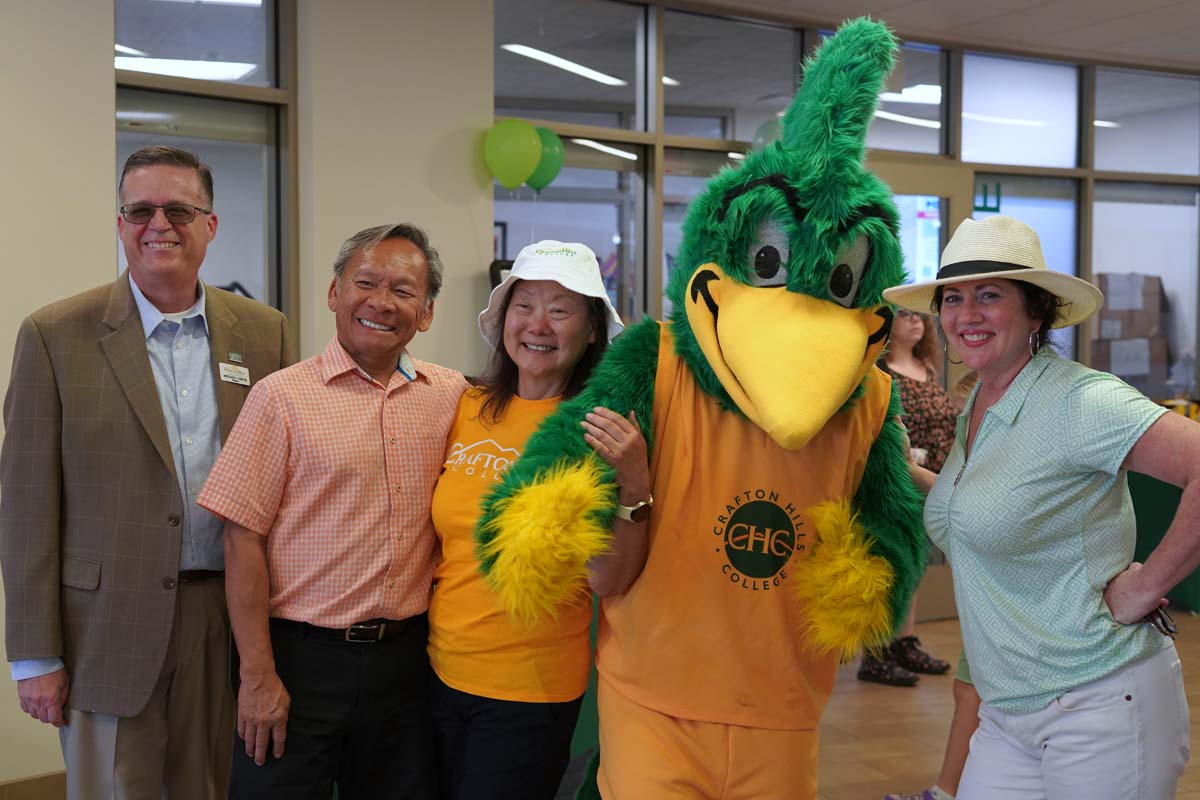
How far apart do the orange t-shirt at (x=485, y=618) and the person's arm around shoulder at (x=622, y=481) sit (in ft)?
0.80

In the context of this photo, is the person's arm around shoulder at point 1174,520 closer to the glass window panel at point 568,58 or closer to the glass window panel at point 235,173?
the glass window panel at point 235,173

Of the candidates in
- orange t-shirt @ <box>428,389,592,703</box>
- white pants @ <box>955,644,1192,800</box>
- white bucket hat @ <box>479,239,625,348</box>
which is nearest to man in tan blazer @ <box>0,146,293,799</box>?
orange t-shirt @ <box>428,389,592,703</box>

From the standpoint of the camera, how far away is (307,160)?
4.52m

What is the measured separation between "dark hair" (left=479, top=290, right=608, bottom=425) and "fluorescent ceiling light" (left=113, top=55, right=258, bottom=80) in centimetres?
277

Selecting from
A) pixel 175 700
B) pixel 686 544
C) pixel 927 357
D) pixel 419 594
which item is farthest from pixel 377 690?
pixel 927 357

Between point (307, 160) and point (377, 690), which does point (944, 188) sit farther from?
point (377, 690)

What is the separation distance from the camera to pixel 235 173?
15.1ft

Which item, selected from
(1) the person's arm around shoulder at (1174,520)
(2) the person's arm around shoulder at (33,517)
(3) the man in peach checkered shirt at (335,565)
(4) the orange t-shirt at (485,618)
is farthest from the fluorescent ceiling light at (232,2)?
(1) the person's arm around shoulder at (1174,520)

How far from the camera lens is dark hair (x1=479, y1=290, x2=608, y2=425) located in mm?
2094

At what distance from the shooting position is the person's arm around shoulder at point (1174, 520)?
5.67 ft

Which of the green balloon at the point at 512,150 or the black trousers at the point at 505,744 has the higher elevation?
the green balloon at the point at 512,150

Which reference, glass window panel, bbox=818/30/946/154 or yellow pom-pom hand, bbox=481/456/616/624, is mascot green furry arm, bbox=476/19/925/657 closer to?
yellow pom-pom hand, bbox=481/456/616/624

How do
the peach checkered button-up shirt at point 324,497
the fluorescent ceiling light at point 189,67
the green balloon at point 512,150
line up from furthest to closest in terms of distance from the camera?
1. the green balloon at point 512,150
2. the fluorescent ceiling light at point 189,67
3. the peach checkered button-up shirt at point 324,497

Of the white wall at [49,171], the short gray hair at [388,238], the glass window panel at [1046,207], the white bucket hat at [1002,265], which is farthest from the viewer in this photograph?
the glass window panel at [1046,207]
